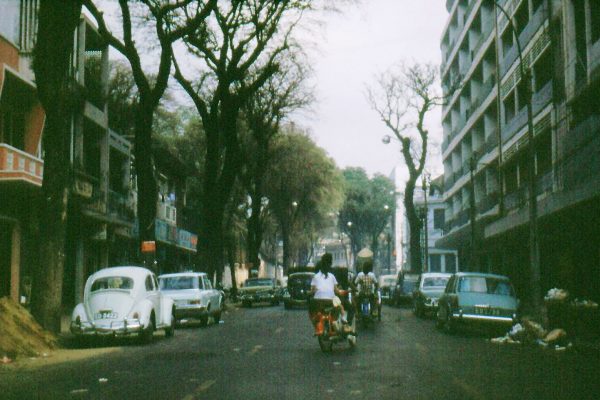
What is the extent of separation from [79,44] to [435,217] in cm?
5762

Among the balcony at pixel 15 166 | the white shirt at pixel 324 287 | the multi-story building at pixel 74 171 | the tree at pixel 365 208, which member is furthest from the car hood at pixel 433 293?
the tree at pixel 365 208

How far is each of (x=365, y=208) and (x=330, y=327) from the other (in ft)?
249

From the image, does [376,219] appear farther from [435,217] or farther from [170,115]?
[170,115]

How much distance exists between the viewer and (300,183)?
5684cm

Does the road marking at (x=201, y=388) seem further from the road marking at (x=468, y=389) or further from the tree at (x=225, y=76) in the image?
the tree at (x=225, y=76)

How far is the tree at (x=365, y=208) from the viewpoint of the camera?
92.6 m

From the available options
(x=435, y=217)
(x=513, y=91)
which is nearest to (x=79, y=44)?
(x=513, y=91)

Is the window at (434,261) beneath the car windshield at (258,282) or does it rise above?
above

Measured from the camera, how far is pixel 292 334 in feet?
74.2

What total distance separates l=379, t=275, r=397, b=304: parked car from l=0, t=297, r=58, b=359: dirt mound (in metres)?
30.3

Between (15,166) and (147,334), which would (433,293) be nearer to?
(147,334)

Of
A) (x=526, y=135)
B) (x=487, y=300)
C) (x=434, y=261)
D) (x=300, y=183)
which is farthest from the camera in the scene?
(x=434, y=261)

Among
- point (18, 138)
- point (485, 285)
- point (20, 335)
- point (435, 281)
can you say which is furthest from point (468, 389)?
point (435, 281)

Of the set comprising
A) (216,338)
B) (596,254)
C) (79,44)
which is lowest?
(216,338)
